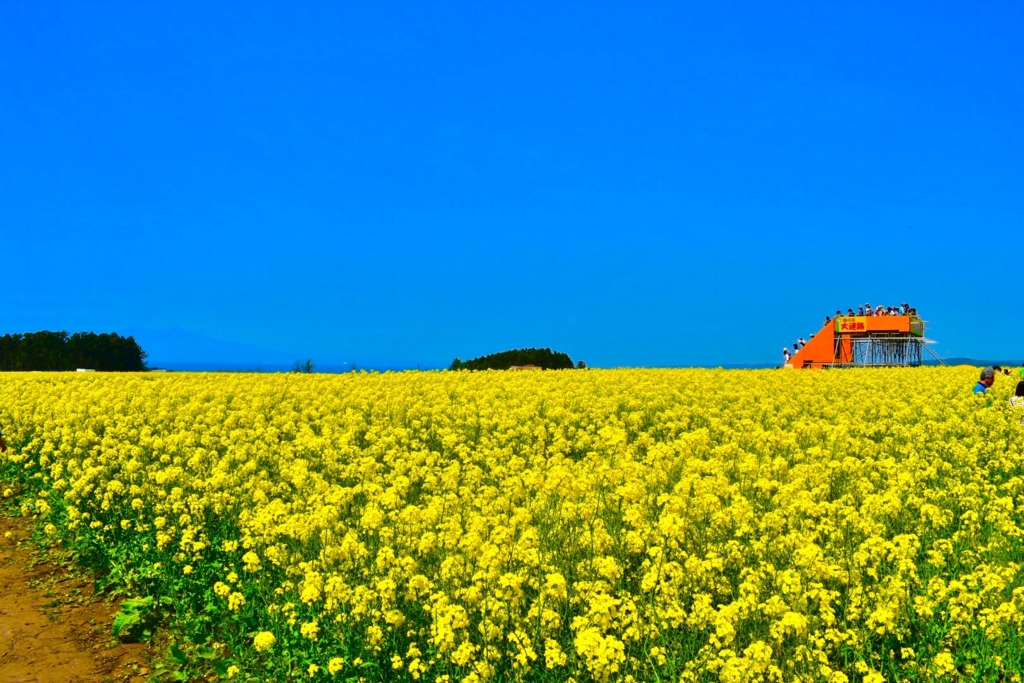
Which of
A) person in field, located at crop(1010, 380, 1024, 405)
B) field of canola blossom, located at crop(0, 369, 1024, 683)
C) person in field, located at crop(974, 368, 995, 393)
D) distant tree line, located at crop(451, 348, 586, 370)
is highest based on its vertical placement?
distant tree line, located at crop(451, 348, 586, 370)

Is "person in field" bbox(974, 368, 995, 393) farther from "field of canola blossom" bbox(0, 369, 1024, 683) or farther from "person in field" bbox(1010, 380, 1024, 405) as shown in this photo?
"field of canola blossom" bbox(0, 369, 1024, 683)

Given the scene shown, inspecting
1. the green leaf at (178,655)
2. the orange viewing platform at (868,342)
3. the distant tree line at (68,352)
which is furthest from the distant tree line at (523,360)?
the green leaf at (178,655)

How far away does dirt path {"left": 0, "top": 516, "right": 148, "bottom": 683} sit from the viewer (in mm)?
7684

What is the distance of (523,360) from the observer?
141 feet

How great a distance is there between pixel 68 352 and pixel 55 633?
186 ft

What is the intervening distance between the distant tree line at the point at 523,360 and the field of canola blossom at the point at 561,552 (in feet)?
87.3

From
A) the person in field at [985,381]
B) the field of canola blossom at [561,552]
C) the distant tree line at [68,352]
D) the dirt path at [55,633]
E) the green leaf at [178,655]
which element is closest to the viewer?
the field of canola blossom at [561,552]

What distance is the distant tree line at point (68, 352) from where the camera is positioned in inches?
2283

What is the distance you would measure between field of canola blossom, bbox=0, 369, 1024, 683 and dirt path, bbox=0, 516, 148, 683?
425mm

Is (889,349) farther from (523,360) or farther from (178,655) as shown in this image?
(178,655)

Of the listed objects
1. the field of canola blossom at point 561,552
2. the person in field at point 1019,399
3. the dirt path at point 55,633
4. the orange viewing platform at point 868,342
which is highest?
the orange viewing platform at point 868,342

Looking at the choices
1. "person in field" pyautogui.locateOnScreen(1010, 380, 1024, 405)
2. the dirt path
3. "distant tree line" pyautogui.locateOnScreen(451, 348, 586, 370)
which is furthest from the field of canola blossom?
"distant tree line" pyautogui.locateOnScreen(451, 348, 586, 370)

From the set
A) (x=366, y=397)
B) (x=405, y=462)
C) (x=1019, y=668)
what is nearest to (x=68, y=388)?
(x=366, y=397)

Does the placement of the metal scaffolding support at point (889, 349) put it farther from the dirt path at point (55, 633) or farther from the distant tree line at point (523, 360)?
the dirt path at point (55, 633)
